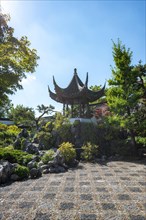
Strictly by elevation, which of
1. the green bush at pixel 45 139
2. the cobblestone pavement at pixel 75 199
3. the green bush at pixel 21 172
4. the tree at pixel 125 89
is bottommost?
the cobblestone pavement at pixel 75 199

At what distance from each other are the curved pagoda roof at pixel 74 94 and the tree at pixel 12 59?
567cm

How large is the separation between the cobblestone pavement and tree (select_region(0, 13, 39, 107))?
562 cm

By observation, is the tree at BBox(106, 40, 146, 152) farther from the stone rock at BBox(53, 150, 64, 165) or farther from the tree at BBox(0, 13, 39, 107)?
the tree at BBox(0, 13, 39, 107)

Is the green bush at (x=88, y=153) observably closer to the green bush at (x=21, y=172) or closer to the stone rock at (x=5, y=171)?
the green bush at (x=21, y=172)

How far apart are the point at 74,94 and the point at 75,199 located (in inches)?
440

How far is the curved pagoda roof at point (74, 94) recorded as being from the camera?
15.0 meters

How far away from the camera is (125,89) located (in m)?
12.5

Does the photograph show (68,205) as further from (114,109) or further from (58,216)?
(114,109)

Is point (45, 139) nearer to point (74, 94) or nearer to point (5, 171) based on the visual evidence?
point (74, 94)

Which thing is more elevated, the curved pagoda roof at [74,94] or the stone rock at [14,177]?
the curved pagoda roof at [74,94]

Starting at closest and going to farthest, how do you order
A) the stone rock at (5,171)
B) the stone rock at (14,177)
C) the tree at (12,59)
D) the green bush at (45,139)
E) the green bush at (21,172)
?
the stone rock at (5,171) → the stone rock at (14,177) → the green bush at (21,172) → the tree at (12,59) → the green bush at (45,139)

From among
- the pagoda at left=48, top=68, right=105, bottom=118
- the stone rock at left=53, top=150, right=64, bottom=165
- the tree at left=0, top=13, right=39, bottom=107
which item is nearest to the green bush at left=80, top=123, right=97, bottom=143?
the pagoda at left=48, top=68, right=105, bottom=118

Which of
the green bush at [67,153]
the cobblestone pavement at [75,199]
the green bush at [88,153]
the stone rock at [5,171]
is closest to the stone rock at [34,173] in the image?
the cobblestone pavement at [75,199]

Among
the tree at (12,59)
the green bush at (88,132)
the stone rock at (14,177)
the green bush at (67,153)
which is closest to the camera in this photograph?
the stone rock at (14,177)
